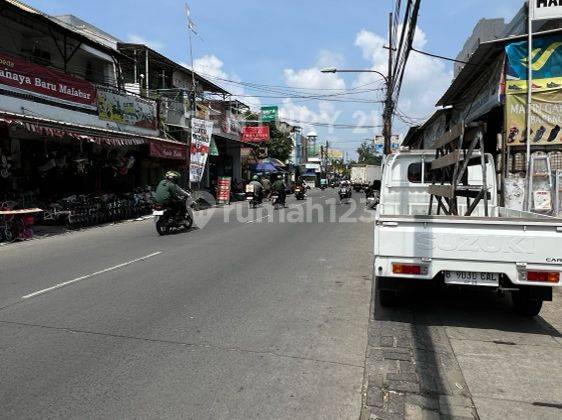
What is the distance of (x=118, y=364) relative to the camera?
441 centimetres

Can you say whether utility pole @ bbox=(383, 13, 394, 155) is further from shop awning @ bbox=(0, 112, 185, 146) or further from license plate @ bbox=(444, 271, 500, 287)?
license plate @ bbox=(444, 271, 500, 287)

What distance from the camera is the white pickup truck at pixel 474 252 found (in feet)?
16.9

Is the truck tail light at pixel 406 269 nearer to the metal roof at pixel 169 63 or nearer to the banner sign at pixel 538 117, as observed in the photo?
the banner sign at pixel 538 117

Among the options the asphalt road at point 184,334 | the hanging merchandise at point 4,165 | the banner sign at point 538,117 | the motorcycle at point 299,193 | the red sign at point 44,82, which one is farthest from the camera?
the motorcycle at point 299,193

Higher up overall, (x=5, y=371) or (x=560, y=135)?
(x=560, y=135)

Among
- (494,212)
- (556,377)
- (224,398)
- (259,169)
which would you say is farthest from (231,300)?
(259,169)

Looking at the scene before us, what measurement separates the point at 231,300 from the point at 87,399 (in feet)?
9.94

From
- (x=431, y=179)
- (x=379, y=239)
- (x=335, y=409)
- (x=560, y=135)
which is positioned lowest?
(x=335, y=409)

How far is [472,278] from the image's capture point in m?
5.43

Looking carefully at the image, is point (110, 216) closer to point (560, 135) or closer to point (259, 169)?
point (560, 135)

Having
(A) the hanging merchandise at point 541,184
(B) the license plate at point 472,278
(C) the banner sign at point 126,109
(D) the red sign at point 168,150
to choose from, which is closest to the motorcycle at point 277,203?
(D) the red sign at point 168,150

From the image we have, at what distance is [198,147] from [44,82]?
30.6 feet

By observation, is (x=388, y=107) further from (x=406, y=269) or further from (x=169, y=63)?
(x=406, y=269)

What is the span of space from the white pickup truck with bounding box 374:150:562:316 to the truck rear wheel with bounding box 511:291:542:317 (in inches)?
0.4
